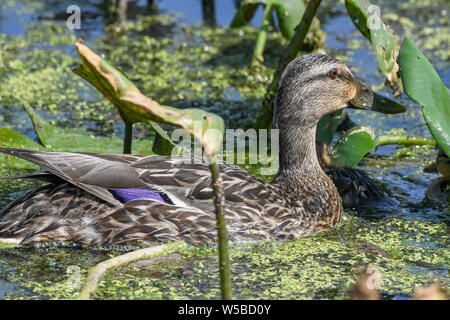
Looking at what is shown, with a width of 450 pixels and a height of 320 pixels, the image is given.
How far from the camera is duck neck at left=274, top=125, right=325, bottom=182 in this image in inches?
234

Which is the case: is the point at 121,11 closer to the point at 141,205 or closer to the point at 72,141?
the point at 72,141

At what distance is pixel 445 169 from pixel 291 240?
171cm

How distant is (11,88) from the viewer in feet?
28.3

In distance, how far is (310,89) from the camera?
5965 mm

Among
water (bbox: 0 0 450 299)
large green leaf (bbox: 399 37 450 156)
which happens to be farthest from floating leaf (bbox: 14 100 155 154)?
large green leaf (bbox: 399 37 450 156)

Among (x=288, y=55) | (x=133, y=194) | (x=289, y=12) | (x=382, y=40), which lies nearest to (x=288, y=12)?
(x=289, y=12)

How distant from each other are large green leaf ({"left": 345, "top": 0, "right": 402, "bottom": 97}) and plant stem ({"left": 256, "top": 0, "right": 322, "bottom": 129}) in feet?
1.77

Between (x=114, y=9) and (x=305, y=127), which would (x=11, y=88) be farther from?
(x=305, y=127)

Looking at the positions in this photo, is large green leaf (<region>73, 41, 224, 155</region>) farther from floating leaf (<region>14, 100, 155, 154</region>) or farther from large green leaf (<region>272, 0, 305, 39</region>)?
large green leaf (<region>272, 0, 305, 39</region>)

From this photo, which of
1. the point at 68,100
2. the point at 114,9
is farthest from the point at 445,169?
the point at 114,9

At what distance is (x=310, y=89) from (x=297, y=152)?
1.67 ft

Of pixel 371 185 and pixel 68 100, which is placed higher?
Result: pixel 68 100

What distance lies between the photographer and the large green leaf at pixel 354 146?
653cm

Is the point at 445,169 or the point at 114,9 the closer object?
the point at 445,169
